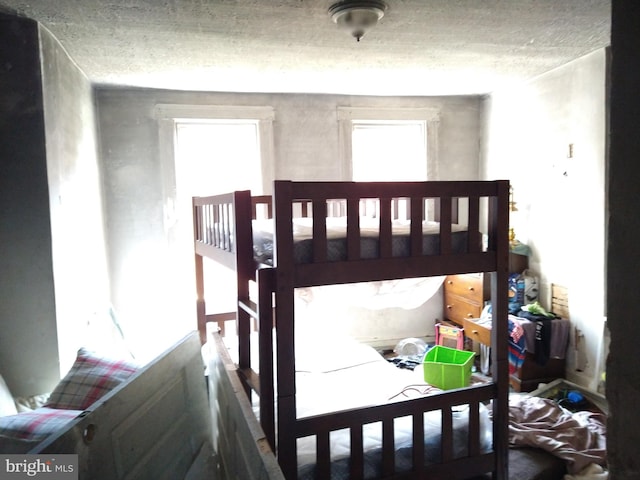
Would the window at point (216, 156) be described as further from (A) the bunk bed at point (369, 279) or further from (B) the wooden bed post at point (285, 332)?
(B) the wooden bed post at point (285, 332)

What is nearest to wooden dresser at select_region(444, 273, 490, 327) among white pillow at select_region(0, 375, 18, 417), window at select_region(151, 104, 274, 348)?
window at select_region(151, 104, 274, 348)

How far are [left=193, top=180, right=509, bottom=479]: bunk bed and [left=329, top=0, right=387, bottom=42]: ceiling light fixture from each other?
0.97 meters

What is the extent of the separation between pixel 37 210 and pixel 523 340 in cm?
319

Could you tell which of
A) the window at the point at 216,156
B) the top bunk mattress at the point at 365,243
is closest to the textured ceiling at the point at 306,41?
the window at the point at 216,156

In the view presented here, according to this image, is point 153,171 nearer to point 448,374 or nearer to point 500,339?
point 448,374

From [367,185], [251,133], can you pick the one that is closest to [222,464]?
[367,185]

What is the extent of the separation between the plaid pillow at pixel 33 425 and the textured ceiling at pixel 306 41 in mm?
1842

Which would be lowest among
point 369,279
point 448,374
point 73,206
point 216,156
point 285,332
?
point 448,374

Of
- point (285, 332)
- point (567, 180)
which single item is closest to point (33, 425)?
point (285, 332)

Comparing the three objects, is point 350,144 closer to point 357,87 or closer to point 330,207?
point 357,87

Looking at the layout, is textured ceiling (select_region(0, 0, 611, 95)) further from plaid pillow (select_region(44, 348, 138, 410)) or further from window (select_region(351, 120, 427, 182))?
plaid pillow (select_region(44, 348, 138, 410))

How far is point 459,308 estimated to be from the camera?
155 inches

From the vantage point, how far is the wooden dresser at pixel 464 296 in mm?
3586

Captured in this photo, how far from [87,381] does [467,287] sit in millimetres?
2992
